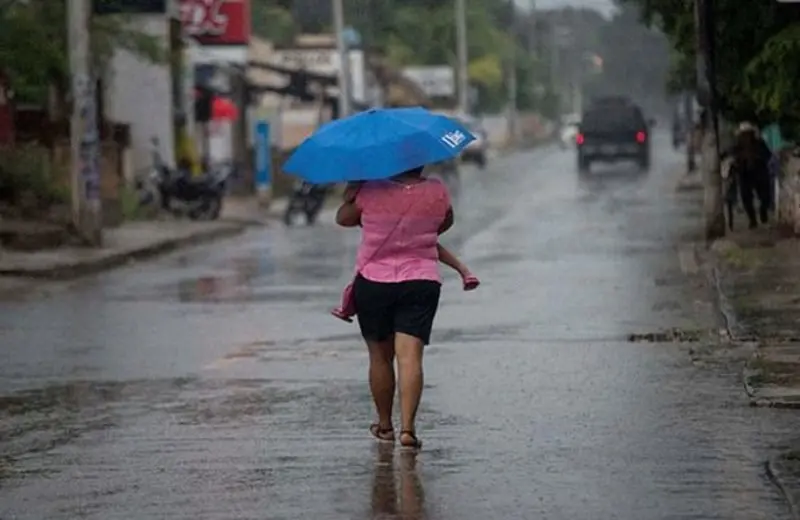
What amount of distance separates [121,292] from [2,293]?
4.28 feet

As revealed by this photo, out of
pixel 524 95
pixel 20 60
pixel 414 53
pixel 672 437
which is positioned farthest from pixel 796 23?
pixel 524 95

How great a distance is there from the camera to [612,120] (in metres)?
68.1

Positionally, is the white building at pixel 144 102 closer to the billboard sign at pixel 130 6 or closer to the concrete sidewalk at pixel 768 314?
the billboard sign at pixel 130 6

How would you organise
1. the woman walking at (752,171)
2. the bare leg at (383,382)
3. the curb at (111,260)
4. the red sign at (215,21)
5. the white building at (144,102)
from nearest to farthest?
1. the bare leg at (383,382)
2. the curb at (111,260)
3. the woman walking at (752,171)
4. the white building at (144,102)
5. the red sign at (215,21)

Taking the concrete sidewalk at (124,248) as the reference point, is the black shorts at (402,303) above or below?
above

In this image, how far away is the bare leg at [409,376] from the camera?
36.2 ft

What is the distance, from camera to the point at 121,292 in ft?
77.3

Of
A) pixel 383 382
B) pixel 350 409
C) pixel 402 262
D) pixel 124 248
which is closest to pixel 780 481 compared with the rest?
pixel 402 262

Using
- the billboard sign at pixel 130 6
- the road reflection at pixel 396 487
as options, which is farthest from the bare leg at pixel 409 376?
the billboard sign at pixel 130 6

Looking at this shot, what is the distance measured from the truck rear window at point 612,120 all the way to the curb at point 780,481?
57.2m

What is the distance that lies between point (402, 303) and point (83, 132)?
18993mm

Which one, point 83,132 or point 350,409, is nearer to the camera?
point 350,409

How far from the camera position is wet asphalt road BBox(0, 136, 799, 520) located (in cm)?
966

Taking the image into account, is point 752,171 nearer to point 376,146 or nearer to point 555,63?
point 376,146
